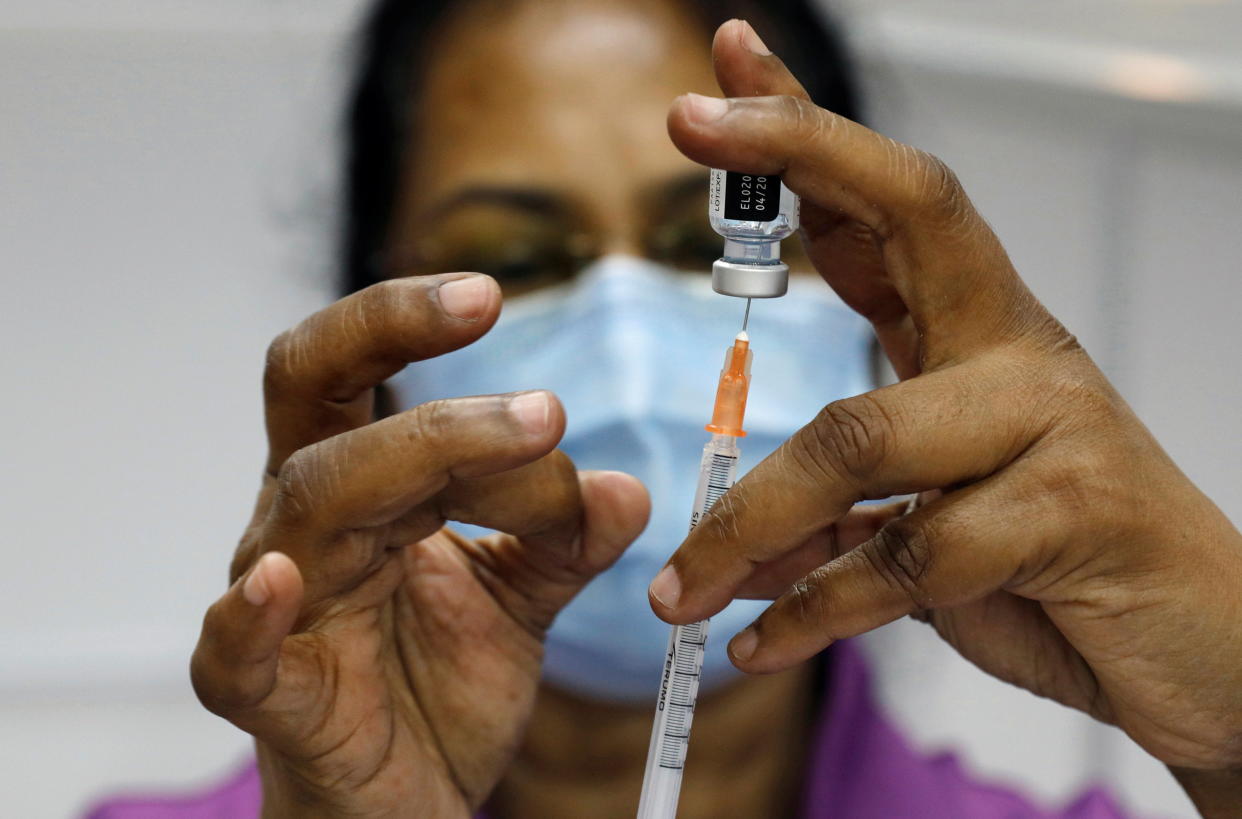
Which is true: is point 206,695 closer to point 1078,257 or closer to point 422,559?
point 422,559

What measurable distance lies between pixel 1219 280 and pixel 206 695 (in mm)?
1952

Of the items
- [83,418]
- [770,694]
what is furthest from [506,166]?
[83,418]

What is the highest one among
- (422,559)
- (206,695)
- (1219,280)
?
(1219,280)

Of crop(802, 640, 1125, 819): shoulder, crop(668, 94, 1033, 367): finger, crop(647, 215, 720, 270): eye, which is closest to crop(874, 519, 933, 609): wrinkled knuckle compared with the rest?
crop(668, 94, 1033, 367): finger

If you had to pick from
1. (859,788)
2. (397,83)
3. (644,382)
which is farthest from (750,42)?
(859,788)

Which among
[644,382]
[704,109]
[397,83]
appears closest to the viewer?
[704,109]

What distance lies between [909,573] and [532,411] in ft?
0.80

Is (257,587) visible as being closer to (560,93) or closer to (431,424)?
(431,424)

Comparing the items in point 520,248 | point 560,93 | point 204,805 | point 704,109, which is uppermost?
point 560,93

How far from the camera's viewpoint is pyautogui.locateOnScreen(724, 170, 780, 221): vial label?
2.21ft

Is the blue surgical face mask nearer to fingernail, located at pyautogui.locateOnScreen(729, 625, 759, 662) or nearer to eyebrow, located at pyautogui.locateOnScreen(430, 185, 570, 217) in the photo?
eyebrow, located at pyautogui.locateOnScreen(430, 185, 570, 217)

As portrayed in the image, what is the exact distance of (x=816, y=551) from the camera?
0.84 metres

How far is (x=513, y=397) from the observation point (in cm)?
69

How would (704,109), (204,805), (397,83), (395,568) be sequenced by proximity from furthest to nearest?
1. (204,805)
2. (397,83)
3. (395,568)
4. (704,109)
